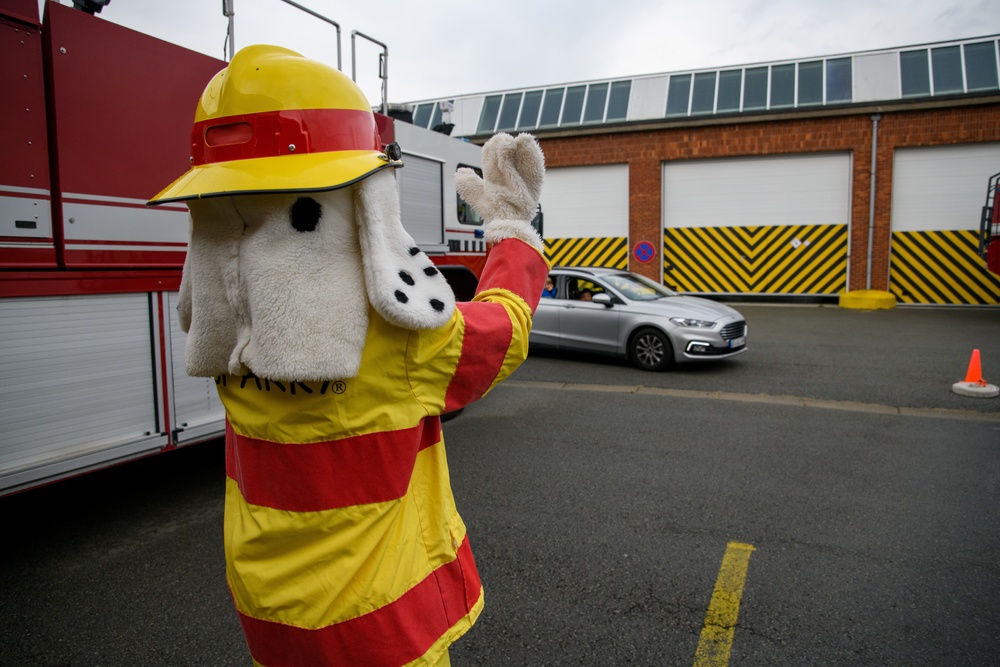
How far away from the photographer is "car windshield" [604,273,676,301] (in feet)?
34.6

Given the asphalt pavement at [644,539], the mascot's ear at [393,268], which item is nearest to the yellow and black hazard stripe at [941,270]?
the asphalt pavement at [644,539]

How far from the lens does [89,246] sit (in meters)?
4.08

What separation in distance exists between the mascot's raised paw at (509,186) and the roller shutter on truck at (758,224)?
19858 millimetres

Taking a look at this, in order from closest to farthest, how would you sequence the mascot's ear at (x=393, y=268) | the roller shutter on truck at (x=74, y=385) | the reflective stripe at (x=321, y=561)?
the mascot's ear at (x=393, y=268) < the reflective stripe at (x=321, y=561) < the roller shutter on truck at (x=74, y=385)

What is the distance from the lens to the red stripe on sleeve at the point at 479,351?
1.54 meters

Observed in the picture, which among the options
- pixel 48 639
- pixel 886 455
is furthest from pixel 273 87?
pixel 886 455

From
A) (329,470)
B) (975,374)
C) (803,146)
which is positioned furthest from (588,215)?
(329,470)

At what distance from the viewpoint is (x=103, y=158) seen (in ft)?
13.6

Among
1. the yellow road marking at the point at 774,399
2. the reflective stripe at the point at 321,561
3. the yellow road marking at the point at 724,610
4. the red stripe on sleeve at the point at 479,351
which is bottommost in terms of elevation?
the yellow road marking at the point at 724,610

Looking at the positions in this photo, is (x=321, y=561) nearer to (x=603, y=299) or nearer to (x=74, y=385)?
(x=74, y=385)

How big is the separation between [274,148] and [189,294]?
0.42 meters

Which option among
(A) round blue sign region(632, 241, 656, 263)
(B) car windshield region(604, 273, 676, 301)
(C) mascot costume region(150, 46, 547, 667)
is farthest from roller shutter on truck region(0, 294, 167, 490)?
(A) round blue sign region(632, 241, 656, 263)

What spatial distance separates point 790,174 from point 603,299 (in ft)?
39.5

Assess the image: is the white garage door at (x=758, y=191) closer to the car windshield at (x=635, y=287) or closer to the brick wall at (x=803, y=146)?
the brick wall at (x=803, y=146)
